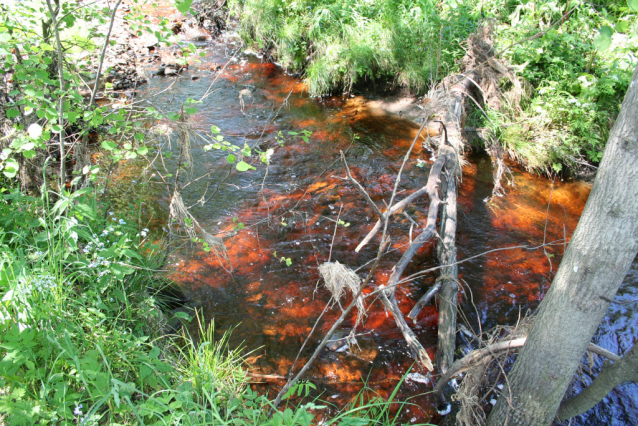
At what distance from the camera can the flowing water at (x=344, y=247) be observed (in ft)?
10.8

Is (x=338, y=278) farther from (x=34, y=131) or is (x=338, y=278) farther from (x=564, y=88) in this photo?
(x=564, y=88)

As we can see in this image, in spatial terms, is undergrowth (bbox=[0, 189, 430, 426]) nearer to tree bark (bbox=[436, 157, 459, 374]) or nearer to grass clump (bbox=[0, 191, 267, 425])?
grass clump (bbox=[0, 191, 267, 425])

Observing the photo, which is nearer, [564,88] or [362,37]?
[564,88]

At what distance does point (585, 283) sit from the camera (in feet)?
6.39

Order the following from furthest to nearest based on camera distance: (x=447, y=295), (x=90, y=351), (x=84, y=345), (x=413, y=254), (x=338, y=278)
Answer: (x=413, y=254)
(x=447, y=295)
(x=338, y=278)
(x=84, y=345)
(x=90, y=351)

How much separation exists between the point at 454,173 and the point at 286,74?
556 centimetres

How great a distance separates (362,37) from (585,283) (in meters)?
6.60

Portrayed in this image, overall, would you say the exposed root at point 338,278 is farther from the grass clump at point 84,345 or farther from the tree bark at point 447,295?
the tree bark at point 447,295

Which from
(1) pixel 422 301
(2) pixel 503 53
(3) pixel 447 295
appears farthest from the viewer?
(2) pixel 503 53

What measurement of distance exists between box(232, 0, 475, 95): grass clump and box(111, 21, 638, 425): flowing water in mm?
982

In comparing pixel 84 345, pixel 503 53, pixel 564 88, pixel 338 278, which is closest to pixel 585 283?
→ pixel 338 278

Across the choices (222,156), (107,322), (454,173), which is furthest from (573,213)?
(107,322)

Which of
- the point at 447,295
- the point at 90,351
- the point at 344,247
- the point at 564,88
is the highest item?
the point at 564,88

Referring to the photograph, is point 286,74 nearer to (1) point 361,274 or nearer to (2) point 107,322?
(1) point 361,274
